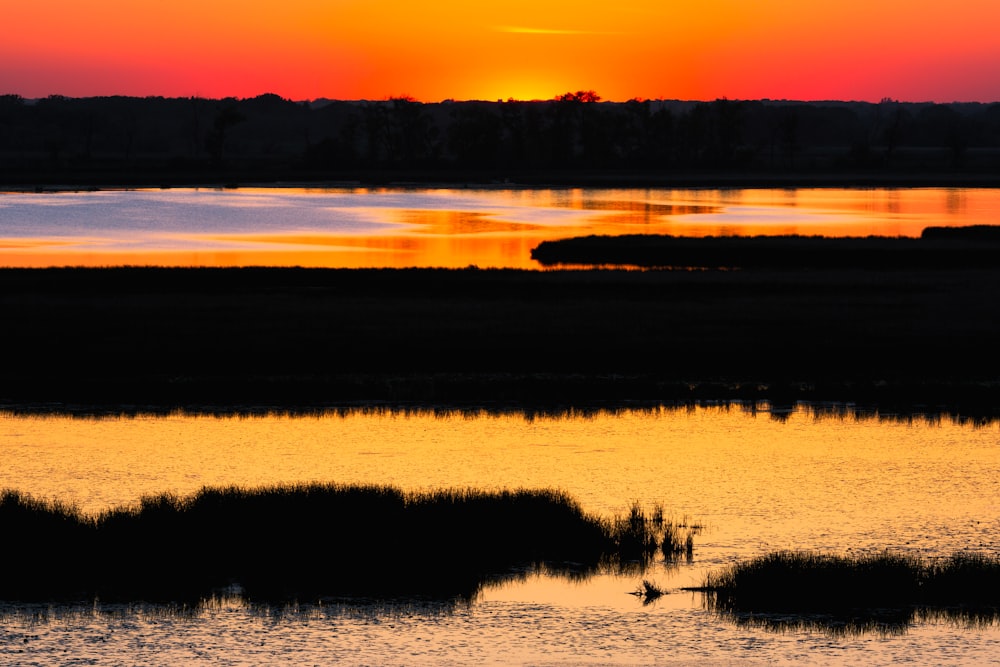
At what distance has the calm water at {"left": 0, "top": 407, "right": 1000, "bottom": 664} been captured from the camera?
14.8 m

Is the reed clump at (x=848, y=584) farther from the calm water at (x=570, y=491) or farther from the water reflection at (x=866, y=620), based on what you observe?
the calm water at (x=570, y=491)

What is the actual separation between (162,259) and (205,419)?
3692 centimetres

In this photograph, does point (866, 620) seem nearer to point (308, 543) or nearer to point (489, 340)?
point (308, 543)

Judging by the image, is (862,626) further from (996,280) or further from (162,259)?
(162,259)

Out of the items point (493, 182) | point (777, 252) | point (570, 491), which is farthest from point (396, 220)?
point (493, 182)

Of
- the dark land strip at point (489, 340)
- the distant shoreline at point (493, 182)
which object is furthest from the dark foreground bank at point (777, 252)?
the distant shoreline at point (493, 182)

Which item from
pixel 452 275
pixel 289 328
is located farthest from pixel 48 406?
pixel 452 275

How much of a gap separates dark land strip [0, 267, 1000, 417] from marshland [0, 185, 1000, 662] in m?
0.15

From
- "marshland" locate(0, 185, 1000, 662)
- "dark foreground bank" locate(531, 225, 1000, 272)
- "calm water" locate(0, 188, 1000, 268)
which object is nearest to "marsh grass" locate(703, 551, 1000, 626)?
"marshland" locate(0, 185, 1000, 662)

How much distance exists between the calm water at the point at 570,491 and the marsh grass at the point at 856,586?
0.48 m

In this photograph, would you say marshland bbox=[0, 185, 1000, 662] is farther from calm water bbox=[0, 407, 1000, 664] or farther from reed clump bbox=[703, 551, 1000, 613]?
reed clump bbox=[703, 551, 1000, 613]

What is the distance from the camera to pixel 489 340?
3747 centimetres

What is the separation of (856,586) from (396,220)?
8272 cm

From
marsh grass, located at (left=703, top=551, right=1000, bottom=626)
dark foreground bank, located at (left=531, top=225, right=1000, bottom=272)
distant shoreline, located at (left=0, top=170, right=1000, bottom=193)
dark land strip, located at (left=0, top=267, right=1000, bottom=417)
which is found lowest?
marsh grass, located at (left=703, top=551, right=1000, bottom=626)
